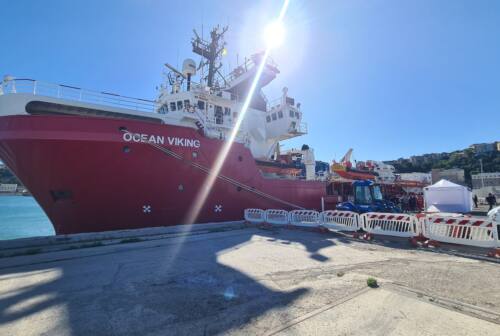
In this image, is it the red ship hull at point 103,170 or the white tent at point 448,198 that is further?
the white tent at point 448,198

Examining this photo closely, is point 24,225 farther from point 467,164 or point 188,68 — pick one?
point 467,164

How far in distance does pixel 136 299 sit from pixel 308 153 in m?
15.4

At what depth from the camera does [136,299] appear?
144 inches

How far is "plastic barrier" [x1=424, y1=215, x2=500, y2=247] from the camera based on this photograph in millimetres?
6312

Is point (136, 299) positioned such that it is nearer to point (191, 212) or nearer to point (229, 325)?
point (229, 325)

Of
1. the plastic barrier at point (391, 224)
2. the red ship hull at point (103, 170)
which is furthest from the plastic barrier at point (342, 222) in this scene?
the red ship hull at point (103, 170)

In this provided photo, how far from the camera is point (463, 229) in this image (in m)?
7.15

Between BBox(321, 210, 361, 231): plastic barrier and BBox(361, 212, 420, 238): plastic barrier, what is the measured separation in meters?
0.25

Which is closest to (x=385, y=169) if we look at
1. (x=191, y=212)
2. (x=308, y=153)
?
(x=308, y=153)

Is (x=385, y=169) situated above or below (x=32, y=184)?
above

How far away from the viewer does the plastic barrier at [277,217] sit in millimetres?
11549

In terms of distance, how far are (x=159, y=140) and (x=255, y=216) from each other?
5.69 meters

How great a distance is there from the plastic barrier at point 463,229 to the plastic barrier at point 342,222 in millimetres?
2190

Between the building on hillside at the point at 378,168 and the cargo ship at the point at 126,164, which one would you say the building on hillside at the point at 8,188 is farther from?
the building on hillside at the point at 378,168
